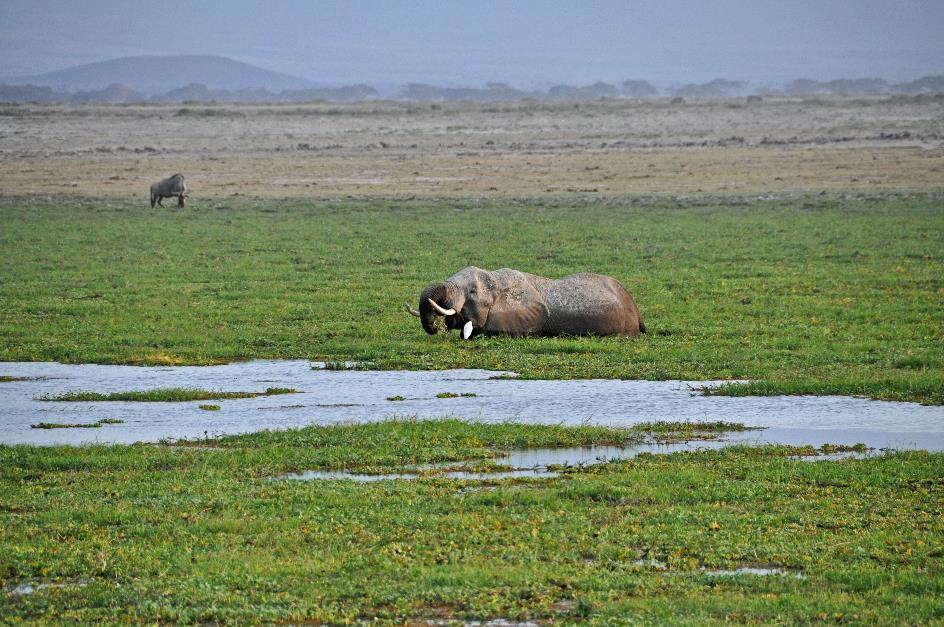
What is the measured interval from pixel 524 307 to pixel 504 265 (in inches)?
377

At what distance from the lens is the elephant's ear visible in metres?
20.2

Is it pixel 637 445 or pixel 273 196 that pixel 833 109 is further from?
pixel 637 445

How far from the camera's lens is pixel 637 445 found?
538 inches

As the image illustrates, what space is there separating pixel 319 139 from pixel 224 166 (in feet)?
60.2

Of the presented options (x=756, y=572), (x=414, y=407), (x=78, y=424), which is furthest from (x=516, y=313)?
(x=756, y=572)

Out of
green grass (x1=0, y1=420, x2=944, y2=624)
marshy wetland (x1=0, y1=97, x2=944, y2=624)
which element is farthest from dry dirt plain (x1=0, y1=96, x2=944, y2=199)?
green grass (x1=0, y1=420, x2=944, y2=624)

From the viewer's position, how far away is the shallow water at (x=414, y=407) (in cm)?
1424

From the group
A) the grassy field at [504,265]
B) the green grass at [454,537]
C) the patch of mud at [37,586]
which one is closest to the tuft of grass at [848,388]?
the grassy field at [504,265]

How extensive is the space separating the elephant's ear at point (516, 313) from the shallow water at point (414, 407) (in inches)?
82.7

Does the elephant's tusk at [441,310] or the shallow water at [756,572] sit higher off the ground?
the elephant's tusk at [441,310]

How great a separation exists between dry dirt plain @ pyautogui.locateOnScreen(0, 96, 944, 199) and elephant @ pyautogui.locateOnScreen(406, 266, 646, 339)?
3327cm

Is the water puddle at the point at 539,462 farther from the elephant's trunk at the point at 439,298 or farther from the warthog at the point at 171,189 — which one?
the warthog at the point at 171,189

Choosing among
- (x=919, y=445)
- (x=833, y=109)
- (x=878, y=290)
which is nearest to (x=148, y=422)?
(x=919, y=445)

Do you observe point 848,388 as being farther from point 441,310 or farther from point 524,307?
point 441,310
